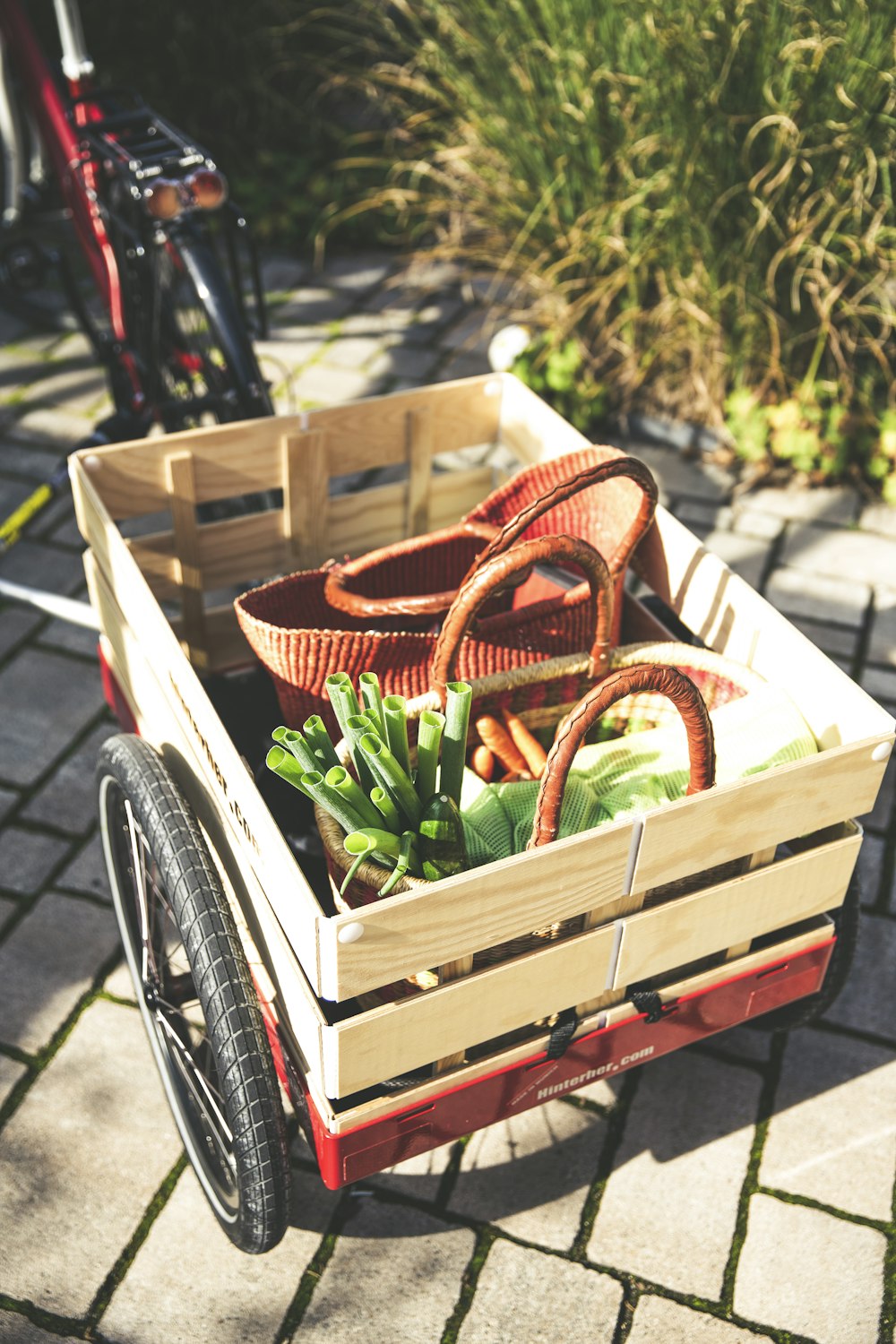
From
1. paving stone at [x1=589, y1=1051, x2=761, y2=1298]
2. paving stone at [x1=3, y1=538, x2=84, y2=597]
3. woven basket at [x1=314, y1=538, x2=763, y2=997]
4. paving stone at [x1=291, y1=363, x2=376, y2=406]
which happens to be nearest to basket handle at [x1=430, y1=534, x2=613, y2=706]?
woven basket at [x1=314, y1=538, x2=763, y2=997]

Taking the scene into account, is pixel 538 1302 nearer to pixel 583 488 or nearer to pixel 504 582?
pixel 504 582

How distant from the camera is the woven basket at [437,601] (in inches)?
74.9

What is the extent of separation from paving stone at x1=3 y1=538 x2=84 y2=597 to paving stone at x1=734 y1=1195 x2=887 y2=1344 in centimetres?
237

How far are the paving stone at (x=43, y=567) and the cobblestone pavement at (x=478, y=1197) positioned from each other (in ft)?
2.62

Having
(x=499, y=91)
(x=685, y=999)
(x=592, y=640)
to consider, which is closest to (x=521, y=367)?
(x=499, y=91)

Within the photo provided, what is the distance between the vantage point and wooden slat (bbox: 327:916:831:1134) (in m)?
1.59

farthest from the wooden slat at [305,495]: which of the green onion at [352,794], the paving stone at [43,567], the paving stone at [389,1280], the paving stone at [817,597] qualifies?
the paving stone at [817,597]

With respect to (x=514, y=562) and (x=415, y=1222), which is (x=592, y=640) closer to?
(x=514, y=562)

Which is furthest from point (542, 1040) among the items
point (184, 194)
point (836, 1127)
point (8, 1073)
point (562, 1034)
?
point (184, 194)

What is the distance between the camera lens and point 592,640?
214 centimetres

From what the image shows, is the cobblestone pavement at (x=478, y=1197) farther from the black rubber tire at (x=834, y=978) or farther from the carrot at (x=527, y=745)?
the carrot at (x=527, y=745)

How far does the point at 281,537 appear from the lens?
2.52 metres

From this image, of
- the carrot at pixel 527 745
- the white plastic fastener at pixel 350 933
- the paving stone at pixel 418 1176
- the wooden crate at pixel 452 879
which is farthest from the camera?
the paving stone at pixel 418 1176

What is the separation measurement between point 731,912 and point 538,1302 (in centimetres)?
73
